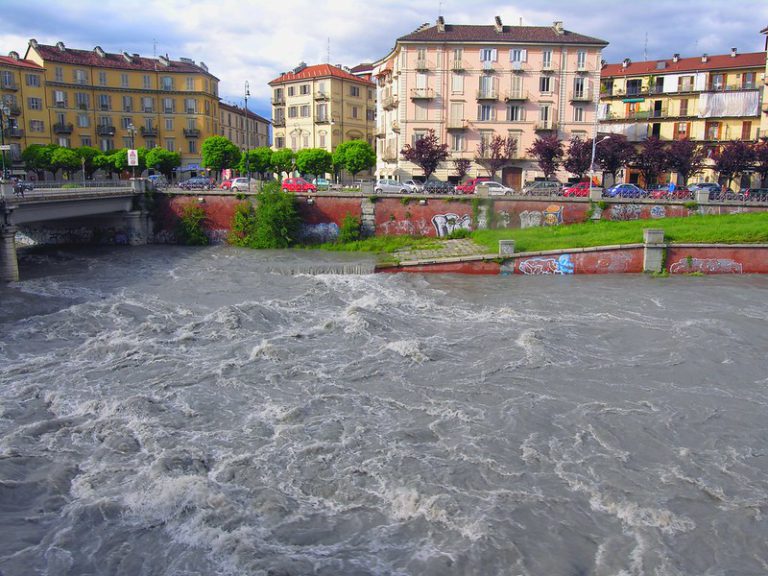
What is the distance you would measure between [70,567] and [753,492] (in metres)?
12.2

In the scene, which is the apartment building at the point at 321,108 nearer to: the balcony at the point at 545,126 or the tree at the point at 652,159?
the balcony at the point at 545,126

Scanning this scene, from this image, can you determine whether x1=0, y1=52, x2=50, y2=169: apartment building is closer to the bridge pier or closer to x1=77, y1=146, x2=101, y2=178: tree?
x1=77, y1=146, x2=101, y2=178: tree

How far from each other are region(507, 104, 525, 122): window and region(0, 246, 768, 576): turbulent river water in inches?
1416

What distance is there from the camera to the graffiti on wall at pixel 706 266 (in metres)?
34.7

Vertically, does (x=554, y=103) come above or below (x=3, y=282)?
above

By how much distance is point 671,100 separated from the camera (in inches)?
2672

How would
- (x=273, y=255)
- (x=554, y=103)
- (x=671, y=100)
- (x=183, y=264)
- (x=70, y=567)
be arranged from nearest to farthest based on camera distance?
1. (x=70, y=567)
2. (x=183, y=264)
3. (x=273, y=255)
4. (x=554, y=103)
5. (x=671, y=100)

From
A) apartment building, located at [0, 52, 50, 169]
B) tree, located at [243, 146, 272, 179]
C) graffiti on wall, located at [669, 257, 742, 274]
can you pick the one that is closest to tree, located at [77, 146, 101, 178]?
apartment building, located at [0, 52, 50, 169]

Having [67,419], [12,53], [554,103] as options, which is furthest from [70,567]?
[12,53]

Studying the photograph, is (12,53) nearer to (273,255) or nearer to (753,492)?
(273,255)

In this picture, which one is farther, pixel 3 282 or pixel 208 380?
pixel 3 282

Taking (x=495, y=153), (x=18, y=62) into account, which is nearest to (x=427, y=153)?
(x=495, y=153)

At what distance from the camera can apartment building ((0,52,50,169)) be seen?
6750 cm

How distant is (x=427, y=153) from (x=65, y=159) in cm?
3528
